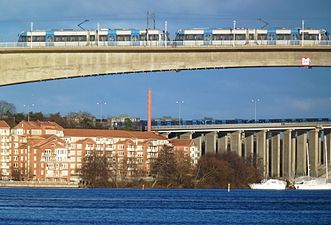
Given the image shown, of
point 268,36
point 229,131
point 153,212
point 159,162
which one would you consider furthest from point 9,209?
point 229,131

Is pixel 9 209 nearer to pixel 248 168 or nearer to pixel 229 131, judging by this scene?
pixel 248 168

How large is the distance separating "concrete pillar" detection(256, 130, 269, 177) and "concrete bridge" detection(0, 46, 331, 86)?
104946 mm

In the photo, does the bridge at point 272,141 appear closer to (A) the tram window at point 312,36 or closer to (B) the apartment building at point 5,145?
(B) the apartment building at point 5,145

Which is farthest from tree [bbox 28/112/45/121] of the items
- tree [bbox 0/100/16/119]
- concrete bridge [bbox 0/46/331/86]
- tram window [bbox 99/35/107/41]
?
concrete bridge [bbox 0/46/331/86]

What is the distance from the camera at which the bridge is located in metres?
182

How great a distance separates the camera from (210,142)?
607ft

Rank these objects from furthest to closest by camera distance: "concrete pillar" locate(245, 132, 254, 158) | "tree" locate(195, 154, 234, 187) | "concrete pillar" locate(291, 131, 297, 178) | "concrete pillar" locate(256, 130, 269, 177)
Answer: "concrete pillar" locate(245, 132, 254, 158) → "concrete pillar" locate(291, 131, 297, 178) → "concrete pillar" locate(256, 130, 269, 177) → "tree" locate(195, 154, 234, 187)

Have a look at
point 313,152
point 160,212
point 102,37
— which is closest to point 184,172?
point 313,152

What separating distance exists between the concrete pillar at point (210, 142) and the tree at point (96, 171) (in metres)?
33.3

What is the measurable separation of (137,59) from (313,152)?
117m

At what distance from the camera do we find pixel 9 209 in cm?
7781

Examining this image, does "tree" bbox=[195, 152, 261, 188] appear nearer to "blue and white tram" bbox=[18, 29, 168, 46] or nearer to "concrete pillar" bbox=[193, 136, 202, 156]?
"concrete pillar" bbox=[193, 136, 202, 156]

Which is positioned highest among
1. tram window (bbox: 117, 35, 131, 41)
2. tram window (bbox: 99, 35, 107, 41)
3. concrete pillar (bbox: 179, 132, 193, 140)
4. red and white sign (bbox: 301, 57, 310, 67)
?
tram window (bbox: 117, 35, 131, 41)

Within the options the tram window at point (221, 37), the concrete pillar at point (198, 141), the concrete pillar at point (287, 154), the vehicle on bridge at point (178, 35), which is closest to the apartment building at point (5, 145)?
the concrete pillar at point (198, 141)
